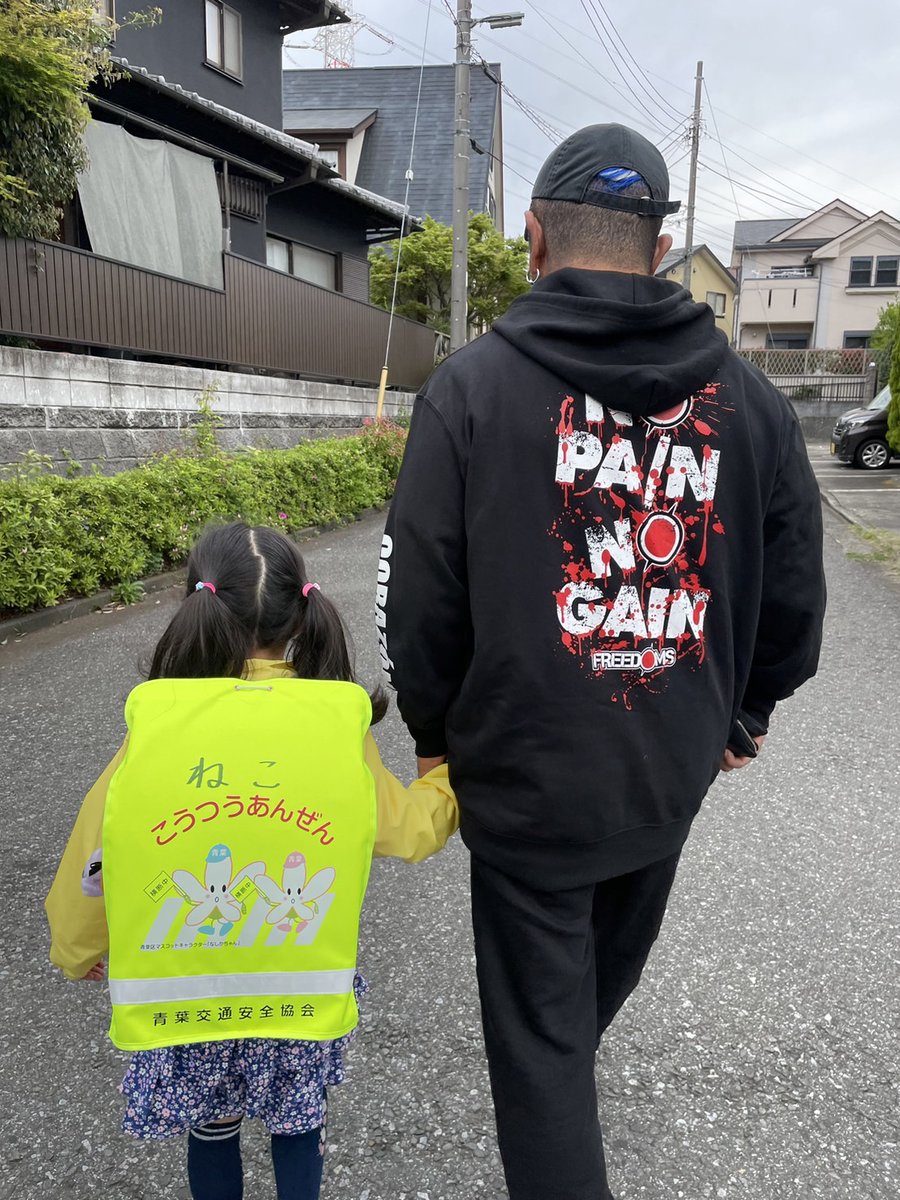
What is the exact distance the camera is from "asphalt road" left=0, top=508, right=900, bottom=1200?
1875 mm

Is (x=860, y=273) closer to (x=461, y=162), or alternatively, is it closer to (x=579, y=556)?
(x=461, y=162)

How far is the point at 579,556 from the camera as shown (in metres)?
1.39

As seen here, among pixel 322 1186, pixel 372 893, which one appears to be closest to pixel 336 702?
pixel 322 1186

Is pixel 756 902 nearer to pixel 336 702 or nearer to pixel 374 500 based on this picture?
pixel 336 702

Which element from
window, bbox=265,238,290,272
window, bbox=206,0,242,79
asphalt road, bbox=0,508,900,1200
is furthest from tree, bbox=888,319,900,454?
asphalt road, bbox=0,508,900,1200

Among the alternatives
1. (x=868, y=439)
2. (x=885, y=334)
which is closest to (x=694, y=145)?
(x=885, y=334)

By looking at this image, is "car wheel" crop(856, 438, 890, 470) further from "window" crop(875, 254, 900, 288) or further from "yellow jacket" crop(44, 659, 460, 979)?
"window" crop(875, 254, 900, 288)

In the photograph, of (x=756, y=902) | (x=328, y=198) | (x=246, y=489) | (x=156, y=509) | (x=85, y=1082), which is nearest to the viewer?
(x=85, y=1082)

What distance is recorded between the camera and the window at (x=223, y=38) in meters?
12.9

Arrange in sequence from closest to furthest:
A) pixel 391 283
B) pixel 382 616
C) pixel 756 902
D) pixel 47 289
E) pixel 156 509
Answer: pixel 382 616, pixel 756 902, pixel 156 509, pixel 47 289, pixel 391 283

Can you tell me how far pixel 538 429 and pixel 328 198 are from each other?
1525cm

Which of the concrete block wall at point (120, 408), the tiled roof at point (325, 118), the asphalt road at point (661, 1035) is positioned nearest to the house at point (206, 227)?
the concrete block wall at point (120, 408)

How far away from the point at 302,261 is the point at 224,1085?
15365 millimetres

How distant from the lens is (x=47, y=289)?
300 inches
